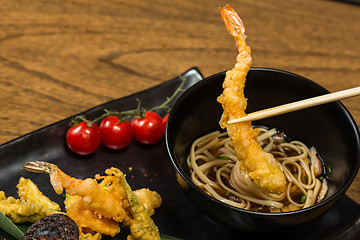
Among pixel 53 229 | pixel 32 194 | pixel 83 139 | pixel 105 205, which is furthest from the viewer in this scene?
pixel 83 139

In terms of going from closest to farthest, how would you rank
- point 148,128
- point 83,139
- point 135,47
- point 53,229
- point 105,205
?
point 53,229 < point 105,205 < point 83,139 < point 148,128 < point 135,47

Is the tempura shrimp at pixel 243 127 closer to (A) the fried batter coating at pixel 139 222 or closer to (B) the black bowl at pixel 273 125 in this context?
(B) the black bowl at pixel 273 125

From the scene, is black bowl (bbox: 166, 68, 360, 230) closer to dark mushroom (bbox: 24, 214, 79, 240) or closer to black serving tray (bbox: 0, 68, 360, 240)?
black serving tray (bbox: 0, 68, 360, 240)

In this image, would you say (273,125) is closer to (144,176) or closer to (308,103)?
(308,103)

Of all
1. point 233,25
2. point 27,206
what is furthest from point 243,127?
point 27,206

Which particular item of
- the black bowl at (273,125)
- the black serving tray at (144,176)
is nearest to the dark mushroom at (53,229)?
the black serving tray at (144,176)
